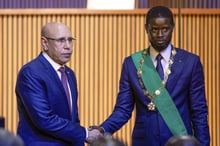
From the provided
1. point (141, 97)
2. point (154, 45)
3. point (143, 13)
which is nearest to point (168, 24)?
point (154, 45)

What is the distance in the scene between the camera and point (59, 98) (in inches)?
118

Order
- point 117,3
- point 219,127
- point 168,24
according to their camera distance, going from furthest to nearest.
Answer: point 117,3, point 219,127, point 168,24

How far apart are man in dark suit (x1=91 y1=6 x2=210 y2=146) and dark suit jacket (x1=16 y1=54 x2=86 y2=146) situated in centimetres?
32

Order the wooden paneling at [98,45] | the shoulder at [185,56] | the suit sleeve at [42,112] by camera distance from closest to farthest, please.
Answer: the suit sleeve at [42,112] < the shoulder at [185,56] < the wooden paneling at [98,45]

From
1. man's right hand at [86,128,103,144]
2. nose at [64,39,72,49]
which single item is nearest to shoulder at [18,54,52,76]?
nose at [64,39,72,49]

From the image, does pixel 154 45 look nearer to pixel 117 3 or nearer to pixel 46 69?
pixel 46 69

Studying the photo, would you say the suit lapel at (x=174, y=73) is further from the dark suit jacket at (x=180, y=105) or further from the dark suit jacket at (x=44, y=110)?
the dark suit jacket at (x=44, y=110)

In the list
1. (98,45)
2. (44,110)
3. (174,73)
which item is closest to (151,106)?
(174,73)

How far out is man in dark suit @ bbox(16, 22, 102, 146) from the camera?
2.95 meters

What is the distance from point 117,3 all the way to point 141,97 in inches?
78.0

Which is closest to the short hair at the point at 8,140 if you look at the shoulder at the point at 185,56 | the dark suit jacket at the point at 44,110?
the dark suit jacket at the point at 44,110

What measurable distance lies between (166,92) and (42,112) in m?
0.60

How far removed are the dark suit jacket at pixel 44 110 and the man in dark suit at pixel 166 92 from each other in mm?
316

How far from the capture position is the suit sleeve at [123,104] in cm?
311
